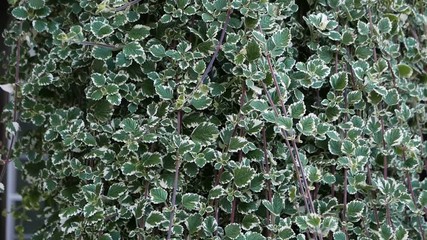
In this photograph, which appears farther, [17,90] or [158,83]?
[17,90]

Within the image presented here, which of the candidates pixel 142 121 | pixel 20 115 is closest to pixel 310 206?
pixel 142 121

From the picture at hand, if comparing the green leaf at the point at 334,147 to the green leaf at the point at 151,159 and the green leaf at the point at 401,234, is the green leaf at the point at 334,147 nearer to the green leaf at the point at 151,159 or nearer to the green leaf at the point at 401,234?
the green leaf at the point at 401,234

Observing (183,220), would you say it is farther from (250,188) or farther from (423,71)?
(423,71)

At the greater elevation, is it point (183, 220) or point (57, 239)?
point (183, 220)

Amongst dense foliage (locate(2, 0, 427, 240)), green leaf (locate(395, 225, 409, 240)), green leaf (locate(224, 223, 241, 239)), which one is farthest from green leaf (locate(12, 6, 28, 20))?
green leaf (locate(395, 225, 409, 240))

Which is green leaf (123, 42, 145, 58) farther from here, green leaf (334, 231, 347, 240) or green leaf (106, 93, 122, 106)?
green leaf (334, 231, 347, 240)

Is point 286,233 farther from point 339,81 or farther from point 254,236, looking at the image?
point 339,81

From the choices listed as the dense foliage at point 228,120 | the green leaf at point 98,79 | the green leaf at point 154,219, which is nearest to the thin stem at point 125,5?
Answer: the dense foliage at point 228,120
